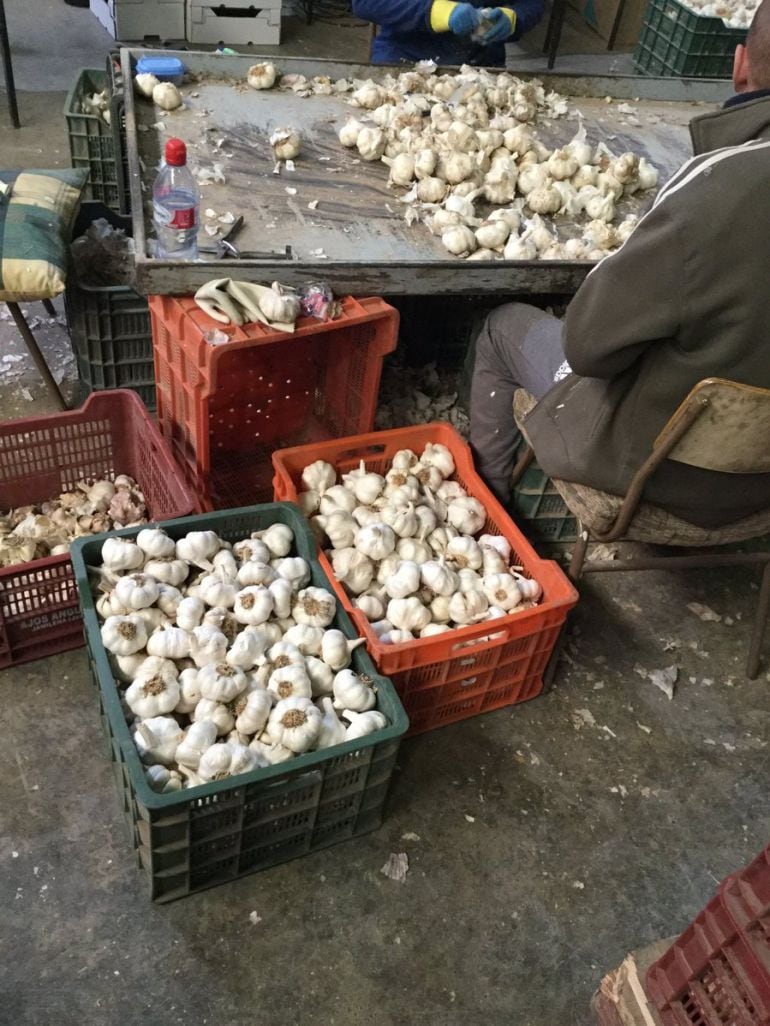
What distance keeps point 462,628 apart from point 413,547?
0.35 metres

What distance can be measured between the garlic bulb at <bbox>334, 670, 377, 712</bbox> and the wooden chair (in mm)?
761

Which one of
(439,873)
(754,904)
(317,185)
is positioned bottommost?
(439,873)

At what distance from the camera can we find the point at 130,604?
206 cm

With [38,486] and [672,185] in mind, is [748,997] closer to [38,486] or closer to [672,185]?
[672,185]

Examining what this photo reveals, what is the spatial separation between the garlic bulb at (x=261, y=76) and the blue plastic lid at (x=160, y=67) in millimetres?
264

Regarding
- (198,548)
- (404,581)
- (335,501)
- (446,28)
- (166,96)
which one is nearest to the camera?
(198,548)

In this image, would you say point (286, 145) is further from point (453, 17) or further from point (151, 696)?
point (151, 696)

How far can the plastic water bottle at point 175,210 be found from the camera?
2.29 metres

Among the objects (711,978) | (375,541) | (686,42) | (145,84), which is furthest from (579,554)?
(686,42)

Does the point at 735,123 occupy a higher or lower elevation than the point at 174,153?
higher

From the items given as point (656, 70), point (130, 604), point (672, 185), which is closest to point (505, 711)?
point (130, 604)

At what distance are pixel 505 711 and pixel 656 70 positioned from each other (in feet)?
15.9

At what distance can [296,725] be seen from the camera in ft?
6.19

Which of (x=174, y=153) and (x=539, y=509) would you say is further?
(x=539, y=509)
